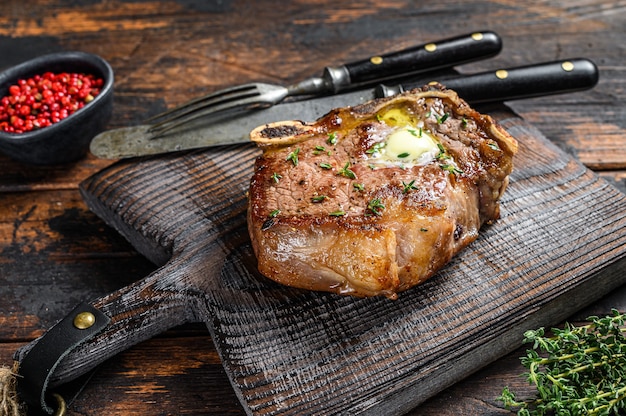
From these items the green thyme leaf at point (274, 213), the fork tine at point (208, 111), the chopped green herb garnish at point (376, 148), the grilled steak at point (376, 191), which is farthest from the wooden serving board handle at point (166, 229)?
the chopped green herb garnish at point (376, 148)

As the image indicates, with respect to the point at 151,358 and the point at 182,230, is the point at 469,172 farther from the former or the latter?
the point at 151,358

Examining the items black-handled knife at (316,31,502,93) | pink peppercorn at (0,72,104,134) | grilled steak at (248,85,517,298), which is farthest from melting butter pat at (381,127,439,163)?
pink peppercorn at (0,72,104,134)

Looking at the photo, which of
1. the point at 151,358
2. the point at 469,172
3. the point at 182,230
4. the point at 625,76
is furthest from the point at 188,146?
the point at 625,76

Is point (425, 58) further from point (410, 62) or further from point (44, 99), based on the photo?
point (44, 99)

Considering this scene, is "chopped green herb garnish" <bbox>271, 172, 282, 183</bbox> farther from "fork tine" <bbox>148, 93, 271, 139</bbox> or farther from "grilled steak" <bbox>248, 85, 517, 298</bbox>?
"fork tine" <bbox>148, 93, 271, 139</bbox>

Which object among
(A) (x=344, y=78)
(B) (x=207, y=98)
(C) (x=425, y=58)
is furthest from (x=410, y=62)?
(B) (x=207, y=98)
